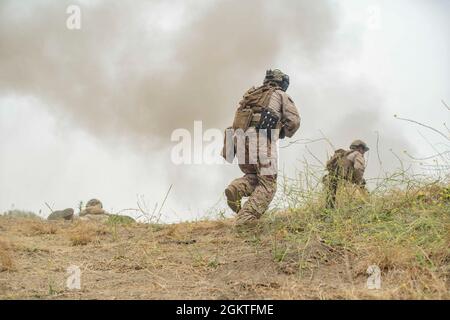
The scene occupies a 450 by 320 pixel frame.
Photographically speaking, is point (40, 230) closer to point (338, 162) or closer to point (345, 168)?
point (338, 162)

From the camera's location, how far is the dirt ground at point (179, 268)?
4719 mm

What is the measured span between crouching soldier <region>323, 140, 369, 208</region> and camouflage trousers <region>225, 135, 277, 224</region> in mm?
783

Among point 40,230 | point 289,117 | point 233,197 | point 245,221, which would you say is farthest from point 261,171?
point 40,230

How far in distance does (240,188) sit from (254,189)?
0.22 m

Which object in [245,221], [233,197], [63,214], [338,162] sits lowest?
[245,221]

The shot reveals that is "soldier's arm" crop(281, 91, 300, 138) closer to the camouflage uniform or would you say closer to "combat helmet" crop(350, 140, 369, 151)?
the camouflage uniform

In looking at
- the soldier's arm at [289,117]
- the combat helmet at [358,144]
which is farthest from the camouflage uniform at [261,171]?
the combat helmet at [358,144]

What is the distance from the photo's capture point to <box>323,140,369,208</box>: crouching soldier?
281 inches

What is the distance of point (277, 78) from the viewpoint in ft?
26.8

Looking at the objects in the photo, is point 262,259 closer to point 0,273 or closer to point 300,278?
point 300,278

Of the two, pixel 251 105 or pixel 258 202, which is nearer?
pixel 258 202

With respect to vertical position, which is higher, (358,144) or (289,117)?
(358,144)

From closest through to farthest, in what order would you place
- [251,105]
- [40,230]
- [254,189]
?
1. [254,189]
2. [251,105]
3. [40,230]

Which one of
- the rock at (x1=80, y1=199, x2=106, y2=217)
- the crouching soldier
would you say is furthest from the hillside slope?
the rock at (x1=80, y1=199, x2=106, y2=217)
